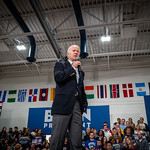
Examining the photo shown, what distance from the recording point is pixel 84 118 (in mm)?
8789

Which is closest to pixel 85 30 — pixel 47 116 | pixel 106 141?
pixel 106 141

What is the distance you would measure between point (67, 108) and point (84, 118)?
25.2 ft

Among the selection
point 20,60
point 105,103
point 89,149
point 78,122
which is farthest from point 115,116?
point 78,122

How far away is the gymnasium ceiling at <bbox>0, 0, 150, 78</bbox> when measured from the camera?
6161mm

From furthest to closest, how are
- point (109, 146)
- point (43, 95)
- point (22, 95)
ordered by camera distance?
point (22, 95) < point (43, 95) < point (109, 146)

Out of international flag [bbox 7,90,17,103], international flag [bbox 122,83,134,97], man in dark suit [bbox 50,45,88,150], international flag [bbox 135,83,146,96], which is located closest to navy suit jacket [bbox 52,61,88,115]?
man in dark suit [bbox 50,45,88,150]

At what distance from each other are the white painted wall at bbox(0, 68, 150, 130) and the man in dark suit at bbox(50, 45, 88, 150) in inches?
305

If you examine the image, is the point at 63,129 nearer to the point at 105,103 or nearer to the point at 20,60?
the point at 105,103

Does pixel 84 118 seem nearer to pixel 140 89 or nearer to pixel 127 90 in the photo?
pixel 127 90

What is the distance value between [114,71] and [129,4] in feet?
14.8

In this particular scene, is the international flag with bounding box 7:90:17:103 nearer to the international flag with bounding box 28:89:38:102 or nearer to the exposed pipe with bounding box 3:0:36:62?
the international flag with bounding box 28:89:38:102

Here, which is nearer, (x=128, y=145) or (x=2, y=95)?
(x=128, y=145)

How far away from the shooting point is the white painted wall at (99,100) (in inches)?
345

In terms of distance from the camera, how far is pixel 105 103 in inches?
358
